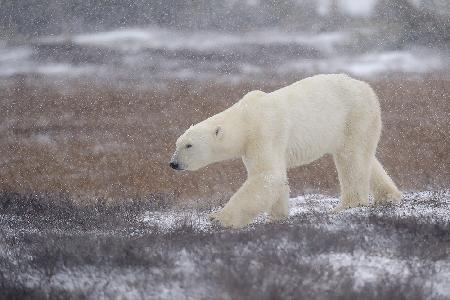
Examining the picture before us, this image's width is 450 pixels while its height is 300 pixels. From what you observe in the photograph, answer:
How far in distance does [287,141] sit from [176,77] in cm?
376

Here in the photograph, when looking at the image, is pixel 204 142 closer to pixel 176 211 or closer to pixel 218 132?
pixel 218 132

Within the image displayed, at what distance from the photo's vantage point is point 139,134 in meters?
8.74

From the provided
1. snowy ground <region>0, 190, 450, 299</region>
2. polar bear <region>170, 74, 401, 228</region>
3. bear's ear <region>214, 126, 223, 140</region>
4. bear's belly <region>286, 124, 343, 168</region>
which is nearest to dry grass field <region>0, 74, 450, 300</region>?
snowy ground <region>0, 190, 450, 299</region>

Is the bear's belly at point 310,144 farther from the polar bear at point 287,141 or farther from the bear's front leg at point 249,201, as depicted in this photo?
the bear's front leg at point 249,201

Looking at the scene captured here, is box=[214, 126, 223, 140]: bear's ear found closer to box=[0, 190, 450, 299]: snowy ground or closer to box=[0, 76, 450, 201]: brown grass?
box=[0, 190, 450, 299]: snowy ground

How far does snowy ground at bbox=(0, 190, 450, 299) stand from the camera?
3.64 meters

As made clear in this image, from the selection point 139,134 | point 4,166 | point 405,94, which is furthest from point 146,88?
point 405,94

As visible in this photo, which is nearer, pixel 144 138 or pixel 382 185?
pixel 382 185

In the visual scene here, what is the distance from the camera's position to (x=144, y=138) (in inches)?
342

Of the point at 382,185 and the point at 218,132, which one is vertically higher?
the point at 218,132

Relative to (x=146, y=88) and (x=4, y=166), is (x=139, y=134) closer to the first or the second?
(x=146, y=88)

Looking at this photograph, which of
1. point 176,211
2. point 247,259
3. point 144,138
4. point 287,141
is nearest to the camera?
point 247,259

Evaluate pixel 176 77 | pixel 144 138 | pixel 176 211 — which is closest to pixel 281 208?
pixel 176 211

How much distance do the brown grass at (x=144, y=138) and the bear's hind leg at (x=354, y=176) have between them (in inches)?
63.0
